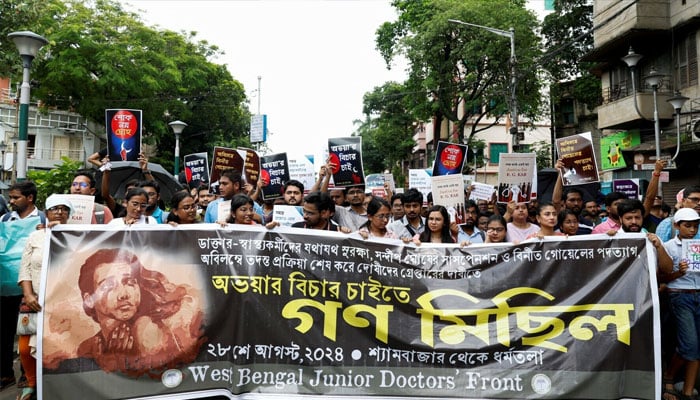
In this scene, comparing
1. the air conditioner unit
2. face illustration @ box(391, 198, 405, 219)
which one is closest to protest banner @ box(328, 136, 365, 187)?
face illustration @ box(391, 198, 405, 219)

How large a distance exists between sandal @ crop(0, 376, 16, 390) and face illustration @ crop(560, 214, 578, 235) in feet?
17.8

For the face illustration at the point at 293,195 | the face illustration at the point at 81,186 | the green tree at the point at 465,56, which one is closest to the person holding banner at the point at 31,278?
the face illustration at the point at 81,186

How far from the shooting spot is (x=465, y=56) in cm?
2520

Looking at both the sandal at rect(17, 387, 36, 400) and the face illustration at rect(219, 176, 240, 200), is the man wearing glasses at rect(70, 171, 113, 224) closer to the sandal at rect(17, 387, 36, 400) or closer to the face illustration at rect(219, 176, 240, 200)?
the face illustration at rect(219, 176, 240, 200)

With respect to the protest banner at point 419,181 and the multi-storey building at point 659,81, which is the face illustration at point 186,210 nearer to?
the protest banner at point 419,181

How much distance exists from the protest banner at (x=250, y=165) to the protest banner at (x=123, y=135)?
1477mm

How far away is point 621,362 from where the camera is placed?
4141 millimetres

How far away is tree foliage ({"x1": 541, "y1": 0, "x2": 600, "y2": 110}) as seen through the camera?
25.3 meters

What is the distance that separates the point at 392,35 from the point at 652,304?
2664 centimetres

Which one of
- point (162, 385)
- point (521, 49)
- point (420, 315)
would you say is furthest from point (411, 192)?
point (521, 49)

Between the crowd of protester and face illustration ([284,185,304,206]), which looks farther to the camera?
face illustration ([284,185,304,206])

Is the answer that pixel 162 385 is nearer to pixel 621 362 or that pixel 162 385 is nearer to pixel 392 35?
pixel 621 362

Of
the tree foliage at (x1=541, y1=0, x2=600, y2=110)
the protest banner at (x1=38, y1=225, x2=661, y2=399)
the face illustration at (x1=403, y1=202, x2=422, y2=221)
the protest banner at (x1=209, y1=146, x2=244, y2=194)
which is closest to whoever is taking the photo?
the protest banner at (x1=38, y1=225, x2=661, y2=399)

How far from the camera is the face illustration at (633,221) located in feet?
15.6
